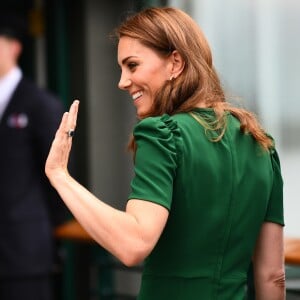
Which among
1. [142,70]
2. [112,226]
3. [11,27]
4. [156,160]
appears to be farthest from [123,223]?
[11,27]

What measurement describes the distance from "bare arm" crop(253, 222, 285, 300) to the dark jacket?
7.64 feet

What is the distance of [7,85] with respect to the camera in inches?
202

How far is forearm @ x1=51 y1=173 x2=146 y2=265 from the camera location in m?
2.25

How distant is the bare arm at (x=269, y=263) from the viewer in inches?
105

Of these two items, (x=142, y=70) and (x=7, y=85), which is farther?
(x=7, y=85)

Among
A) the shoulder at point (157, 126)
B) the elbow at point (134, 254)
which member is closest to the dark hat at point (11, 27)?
the shoulder at point (157, 126)

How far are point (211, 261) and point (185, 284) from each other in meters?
0.09

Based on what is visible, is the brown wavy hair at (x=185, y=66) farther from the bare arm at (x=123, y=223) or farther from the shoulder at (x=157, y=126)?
the bare arm at (x=123, y=223)

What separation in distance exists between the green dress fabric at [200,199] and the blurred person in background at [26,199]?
8.04 ft

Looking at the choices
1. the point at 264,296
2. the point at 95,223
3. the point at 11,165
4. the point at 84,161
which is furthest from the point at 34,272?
the point at 95,223

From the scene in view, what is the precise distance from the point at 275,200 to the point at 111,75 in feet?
12.0

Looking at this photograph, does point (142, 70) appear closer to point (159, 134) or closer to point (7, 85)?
point (159, 134)

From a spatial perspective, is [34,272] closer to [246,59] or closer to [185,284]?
[246,59]

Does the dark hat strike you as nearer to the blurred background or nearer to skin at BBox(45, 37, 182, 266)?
the blurred background
